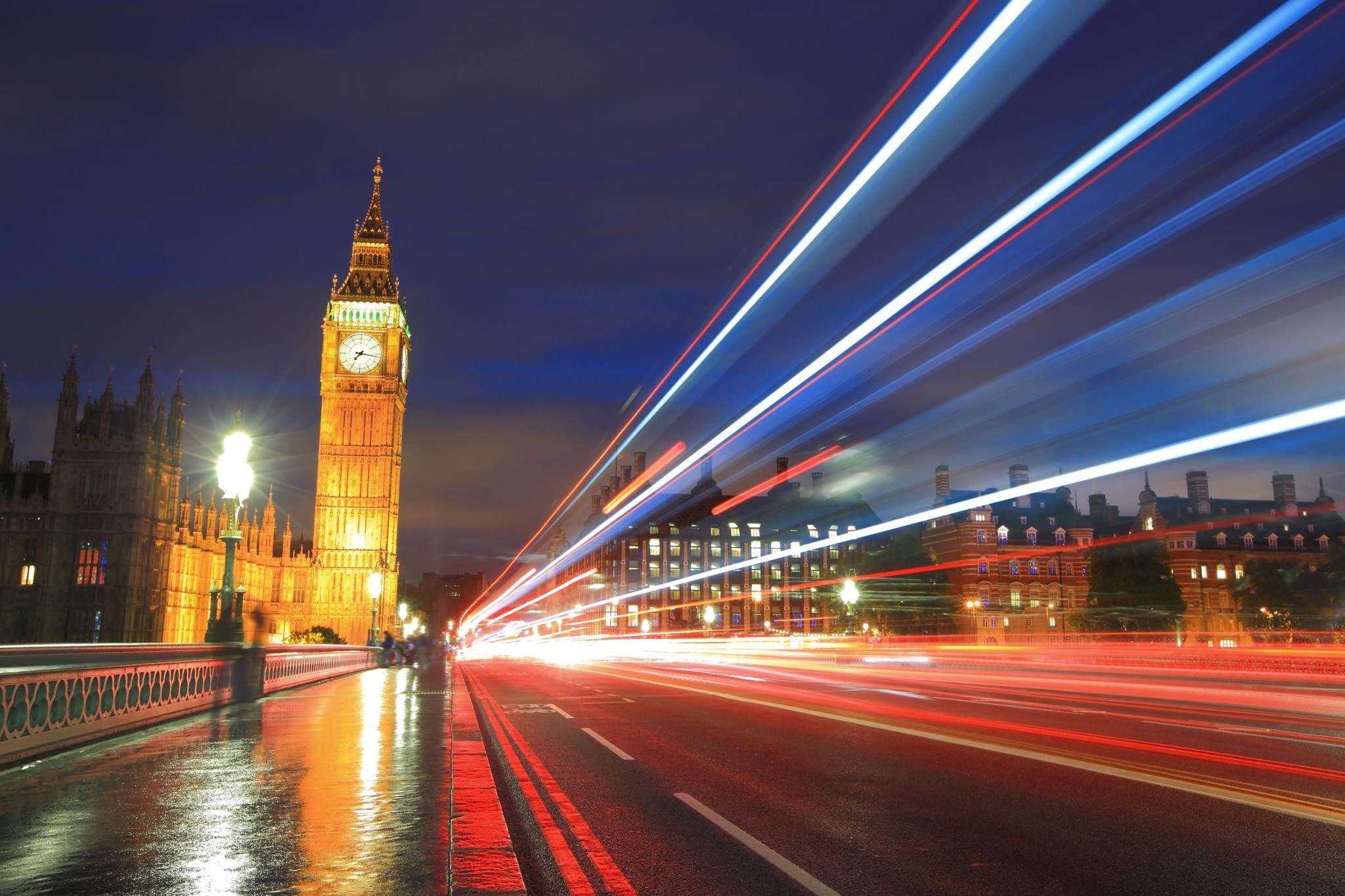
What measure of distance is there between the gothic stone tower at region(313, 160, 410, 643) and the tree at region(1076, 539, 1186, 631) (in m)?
64.6

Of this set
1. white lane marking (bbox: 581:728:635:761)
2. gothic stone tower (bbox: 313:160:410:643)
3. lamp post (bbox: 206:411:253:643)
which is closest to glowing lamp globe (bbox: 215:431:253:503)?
lamp post (bbox: 206:411:253:643)

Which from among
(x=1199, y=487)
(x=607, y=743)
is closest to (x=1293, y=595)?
(x=1199, y=487)

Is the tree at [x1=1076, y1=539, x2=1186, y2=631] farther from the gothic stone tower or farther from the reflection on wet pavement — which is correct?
the gothic stone tower

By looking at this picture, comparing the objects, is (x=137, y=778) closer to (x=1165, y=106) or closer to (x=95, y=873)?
(x=95, y=873)

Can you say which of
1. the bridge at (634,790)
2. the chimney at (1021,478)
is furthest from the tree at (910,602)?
the bridge at (634,790)

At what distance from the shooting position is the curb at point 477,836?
524cm

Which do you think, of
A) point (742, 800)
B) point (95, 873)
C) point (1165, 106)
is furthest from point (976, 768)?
point (1165, 106)

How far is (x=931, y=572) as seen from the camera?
281 ft

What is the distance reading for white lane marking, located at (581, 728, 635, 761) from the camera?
11.7 meters

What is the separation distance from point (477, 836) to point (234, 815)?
225cm

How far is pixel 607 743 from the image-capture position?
42.7 ft

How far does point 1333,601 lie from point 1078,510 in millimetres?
34840

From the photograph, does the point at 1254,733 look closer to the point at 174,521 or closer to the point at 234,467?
the point at 234,467

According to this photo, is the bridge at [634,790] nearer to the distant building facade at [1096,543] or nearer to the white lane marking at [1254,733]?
the white lane marking at [1254,733]
